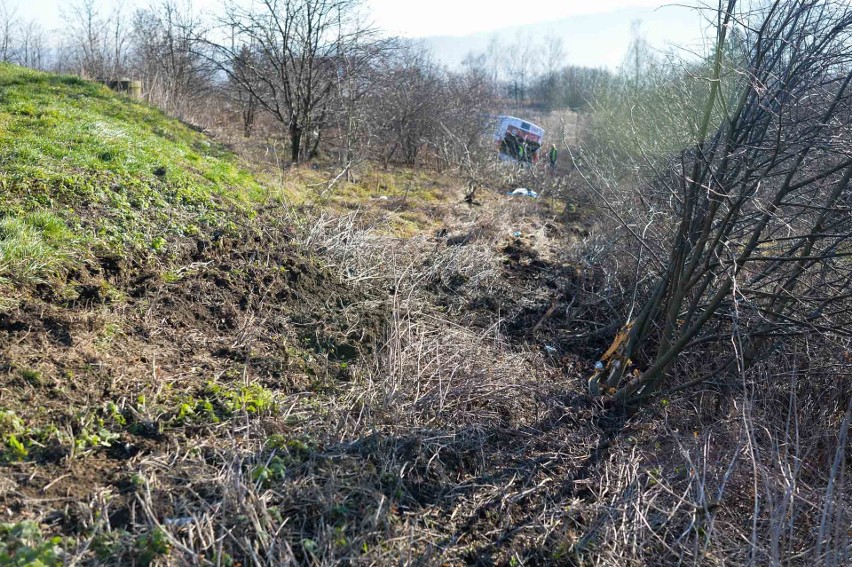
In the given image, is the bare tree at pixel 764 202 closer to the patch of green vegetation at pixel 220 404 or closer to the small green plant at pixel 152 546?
the patch of green vegetation at pixel 220 404

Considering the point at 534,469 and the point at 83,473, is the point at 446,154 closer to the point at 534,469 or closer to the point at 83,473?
the point at 534,469

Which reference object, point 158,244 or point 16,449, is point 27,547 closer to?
point 16,449

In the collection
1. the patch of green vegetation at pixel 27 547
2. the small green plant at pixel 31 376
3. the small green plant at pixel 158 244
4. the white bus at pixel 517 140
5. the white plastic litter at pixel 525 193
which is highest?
the white bus at pixel 517 140

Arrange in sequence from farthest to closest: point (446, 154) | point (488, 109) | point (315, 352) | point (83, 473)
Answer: point (488, 109) < point (446, 154) < point (315, 352) < point (83, 473)

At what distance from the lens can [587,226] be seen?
38.3 ft

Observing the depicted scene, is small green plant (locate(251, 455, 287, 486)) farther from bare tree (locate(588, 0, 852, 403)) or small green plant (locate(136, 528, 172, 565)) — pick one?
bare tree (locate(588, 0, 852, 403))

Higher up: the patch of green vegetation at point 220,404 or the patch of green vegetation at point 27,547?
the patch of green vegetation at point 220,404

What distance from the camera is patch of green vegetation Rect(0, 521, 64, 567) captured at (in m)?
2.51

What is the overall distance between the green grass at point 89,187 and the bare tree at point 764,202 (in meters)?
4.24

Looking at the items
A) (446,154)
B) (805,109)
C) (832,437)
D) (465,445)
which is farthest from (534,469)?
(446,154)

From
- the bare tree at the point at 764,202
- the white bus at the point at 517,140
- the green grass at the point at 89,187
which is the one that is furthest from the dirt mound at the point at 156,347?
the white bus at the point at 517,140

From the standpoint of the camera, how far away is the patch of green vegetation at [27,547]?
99.0 inches

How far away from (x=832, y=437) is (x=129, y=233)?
228 inches

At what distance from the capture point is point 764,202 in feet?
16.4
